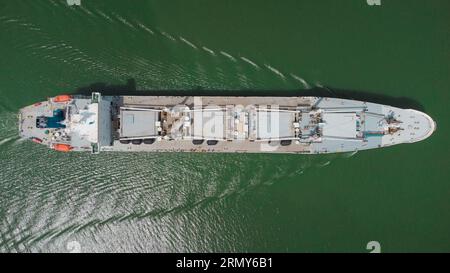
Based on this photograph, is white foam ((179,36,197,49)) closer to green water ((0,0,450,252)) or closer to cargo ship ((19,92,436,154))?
green water ((0,0,450,252))

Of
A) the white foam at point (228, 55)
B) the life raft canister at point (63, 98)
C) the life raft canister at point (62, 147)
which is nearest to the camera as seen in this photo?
the life raft canister at point (63, 98)

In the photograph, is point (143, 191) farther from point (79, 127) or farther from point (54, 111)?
point (54, 111)

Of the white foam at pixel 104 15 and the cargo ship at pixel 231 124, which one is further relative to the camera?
the white foam at pixel 104 15

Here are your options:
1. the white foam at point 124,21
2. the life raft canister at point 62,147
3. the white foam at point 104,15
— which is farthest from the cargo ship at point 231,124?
the white foam at point 104,15

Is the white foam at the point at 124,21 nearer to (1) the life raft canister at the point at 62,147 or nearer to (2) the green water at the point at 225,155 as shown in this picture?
(2) the green water at the point at 225,155

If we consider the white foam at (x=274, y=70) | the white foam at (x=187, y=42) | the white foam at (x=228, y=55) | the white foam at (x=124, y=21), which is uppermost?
the white foam at (x=124, y=21)

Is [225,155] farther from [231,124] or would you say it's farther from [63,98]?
[63,98]

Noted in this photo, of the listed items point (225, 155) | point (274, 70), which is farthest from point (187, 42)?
point (225, 155)
